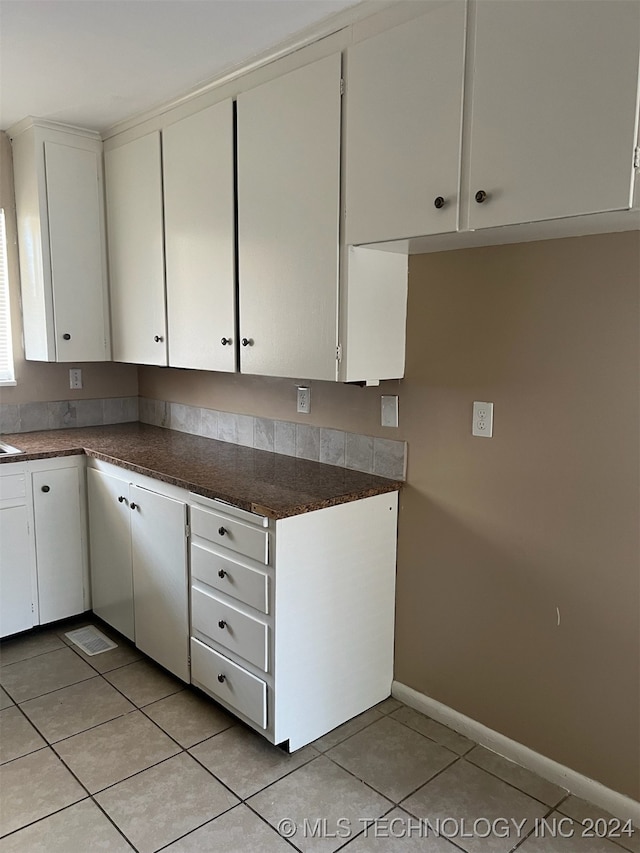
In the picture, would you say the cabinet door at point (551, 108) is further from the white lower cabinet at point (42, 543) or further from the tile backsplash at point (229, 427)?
the white lower cabinet at point (42, 543)

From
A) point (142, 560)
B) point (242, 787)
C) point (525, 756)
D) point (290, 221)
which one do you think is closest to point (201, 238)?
point (290, 221)

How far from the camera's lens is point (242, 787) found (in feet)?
6.66

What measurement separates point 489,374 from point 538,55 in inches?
36.1

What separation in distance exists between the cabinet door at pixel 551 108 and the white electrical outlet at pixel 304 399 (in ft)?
3.88

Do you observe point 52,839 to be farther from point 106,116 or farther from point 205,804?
point 106,116

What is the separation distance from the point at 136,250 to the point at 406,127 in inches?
65.9

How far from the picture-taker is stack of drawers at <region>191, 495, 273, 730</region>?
212cm

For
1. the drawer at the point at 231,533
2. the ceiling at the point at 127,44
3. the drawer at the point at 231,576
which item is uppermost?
the ceiling at the point at 127,44

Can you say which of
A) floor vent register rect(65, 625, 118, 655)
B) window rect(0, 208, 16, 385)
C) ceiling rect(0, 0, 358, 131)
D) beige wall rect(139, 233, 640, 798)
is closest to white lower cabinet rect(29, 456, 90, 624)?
floor vent register rect(65, 625, 118, 655)

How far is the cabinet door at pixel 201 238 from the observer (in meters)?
2.54

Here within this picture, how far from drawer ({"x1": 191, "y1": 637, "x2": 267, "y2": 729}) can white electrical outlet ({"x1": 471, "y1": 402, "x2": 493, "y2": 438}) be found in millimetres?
1117

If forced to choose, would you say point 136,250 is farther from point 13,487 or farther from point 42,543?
point 42,543

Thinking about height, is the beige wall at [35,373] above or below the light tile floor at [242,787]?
above

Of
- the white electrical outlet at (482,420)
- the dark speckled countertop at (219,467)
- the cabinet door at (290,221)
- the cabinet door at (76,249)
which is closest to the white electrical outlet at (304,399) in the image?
the dark speckled countertop at (219,467)
